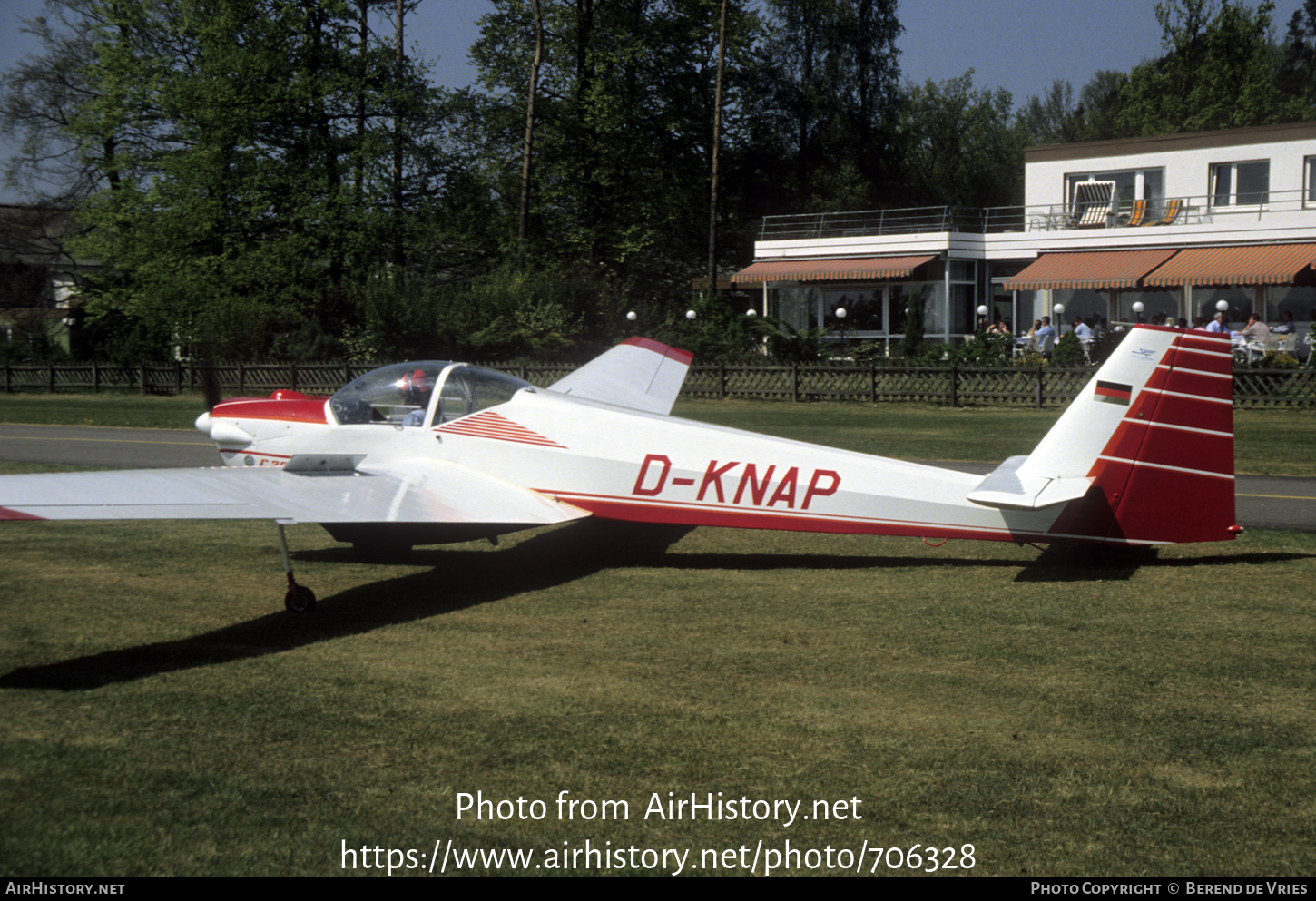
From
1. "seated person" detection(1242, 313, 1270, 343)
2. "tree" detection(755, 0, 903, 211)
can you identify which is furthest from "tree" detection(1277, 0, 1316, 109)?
"seated person" detection(1242, 313, 1270, 343)

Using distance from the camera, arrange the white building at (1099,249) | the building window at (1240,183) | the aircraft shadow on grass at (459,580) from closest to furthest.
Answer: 1. the aircraft shadow on grass at (459,580)
2. the white building at (1099,249)
3. the building window at (1240,183)

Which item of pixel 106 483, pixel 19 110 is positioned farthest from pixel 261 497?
pixel 19 110

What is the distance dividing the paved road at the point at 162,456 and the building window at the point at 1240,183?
28345 millimetres

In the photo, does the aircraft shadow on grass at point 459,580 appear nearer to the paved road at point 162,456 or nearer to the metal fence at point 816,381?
the paved road at point 162,456

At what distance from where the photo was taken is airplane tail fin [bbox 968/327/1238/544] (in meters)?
8.48

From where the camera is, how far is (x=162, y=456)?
17.6 meters

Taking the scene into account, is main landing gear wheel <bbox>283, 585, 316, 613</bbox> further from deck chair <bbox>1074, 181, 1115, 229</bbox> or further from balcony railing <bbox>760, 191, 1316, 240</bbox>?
deck chair <bbox>1074, 181, 1115, 229</bbox>

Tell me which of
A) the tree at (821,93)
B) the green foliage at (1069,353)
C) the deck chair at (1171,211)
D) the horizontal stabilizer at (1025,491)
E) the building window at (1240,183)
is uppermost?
the tree at (821,93)

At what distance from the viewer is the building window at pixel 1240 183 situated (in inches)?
1511

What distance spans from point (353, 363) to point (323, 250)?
35.9 ft

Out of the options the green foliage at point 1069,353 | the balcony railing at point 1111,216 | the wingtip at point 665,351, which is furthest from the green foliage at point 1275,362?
the wingtip at point 665,351

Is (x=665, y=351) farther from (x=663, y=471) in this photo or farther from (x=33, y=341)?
(x=33, y=341)

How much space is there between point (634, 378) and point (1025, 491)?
6193 millimetres

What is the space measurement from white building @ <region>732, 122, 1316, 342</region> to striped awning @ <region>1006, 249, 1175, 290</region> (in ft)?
0.22
